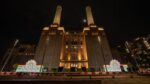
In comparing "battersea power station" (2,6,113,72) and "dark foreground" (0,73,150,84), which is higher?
"battersea power station" (2,6,113,72)

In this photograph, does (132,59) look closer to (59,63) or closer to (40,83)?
(59,63)

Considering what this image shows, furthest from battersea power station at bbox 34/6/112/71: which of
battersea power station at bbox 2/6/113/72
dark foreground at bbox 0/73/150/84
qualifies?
dark foreground at bbox 0/73/150/84

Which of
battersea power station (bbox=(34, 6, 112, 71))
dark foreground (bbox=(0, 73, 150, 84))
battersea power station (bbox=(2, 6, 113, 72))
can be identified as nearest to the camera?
dark foreground (bbox=(0, 73, 150, 84))

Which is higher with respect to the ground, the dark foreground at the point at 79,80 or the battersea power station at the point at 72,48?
the battersea power station at the point at 72,48

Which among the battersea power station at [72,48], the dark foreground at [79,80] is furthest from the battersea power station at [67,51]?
the dark foreground at [79,80]

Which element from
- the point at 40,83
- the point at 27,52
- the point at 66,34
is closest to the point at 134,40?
the point at 66,34

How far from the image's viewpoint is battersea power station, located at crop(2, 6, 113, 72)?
2245 inches

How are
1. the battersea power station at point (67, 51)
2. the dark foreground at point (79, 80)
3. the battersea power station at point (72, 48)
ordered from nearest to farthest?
the dark foreground at point (79, 80) → the battersea power station at point (67, 51) → the battersea power station at point (72, 48)

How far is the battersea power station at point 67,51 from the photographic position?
57031 millimetres

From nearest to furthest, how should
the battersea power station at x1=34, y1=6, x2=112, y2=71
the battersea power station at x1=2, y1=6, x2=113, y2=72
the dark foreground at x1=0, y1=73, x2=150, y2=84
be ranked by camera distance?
1. the dark foreground at x1=0, y1=73, x2=150, y2=84
2. the battersea power station at x1=2, y1=6, x2=113, y2=72
3. the battersea power station at x1=34, y1=6, x2=112, y2=71

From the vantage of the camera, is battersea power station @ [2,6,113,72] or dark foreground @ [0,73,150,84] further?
battersea power station @ [2,6,113,72]

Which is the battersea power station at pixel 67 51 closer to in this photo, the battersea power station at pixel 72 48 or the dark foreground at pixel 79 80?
the battersea power station at pixel 72 48

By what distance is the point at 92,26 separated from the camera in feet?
242

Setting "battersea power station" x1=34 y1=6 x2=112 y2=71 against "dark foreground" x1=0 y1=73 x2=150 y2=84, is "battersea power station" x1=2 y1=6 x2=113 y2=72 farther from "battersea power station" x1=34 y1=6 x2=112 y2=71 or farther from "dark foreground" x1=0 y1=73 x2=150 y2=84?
"dark foreground" x1=0 y1=73 x2=150 y2=84
